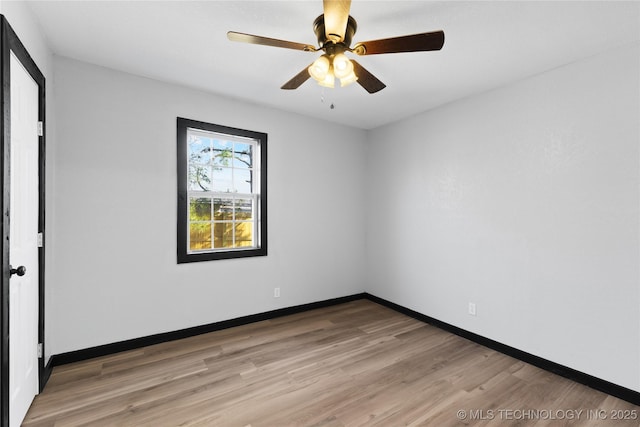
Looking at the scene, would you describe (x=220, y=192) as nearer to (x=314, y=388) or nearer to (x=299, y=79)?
(x=299, y=79)

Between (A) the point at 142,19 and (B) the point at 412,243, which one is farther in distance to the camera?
(B) the point at 412,243

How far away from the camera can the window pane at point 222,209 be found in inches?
132

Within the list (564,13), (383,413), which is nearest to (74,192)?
(383,413)

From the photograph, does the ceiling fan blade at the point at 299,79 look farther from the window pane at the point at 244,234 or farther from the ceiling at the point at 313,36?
the window pane at the point at 244,234

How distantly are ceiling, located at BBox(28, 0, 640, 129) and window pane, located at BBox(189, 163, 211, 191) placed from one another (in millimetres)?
831

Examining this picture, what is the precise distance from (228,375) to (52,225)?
1891 mm

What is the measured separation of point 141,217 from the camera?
2838mm

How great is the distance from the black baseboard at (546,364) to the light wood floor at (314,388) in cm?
6

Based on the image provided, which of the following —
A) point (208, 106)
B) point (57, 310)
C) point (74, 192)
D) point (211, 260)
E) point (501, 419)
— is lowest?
point (501, 419)

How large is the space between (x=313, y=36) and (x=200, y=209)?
2.09 meters

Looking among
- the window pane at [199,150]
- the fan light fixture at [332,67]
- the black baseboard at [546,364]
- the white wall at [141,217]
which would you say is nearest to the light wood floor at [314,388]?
the black baseboard at [546,364]

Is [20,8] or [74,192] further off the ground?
[20,8]

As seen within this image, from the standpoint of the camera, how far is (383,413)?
1979 millimetres

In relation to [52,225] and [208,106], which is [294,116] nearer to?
[208,106]
